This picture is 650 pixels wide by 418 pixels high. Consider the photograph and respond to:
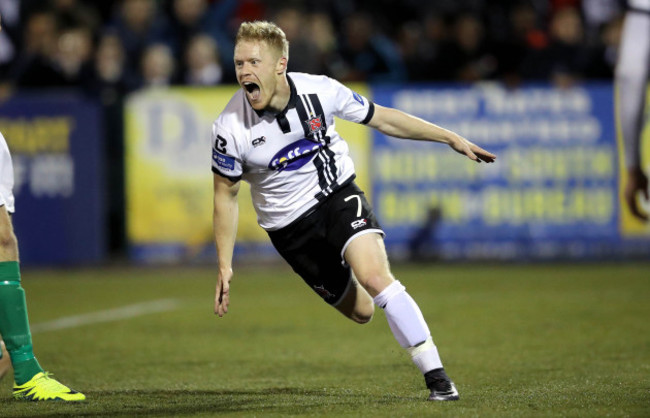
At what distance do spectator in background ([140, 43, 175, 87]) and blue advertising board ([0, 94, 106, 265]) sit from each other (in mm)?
1014

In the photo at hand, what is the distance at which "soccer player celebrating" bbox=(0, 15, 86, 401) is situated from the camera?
19.4 feet

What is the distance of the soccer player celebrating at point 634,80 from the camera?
527 cm

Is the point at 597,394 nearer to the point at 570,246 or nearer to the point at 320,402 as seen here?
the point at 320,402

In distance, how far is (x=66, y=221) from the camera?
45.7 feet

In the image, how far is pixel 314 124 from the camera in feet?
19.7

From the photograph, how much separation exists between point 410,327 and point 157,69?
923 centimetres

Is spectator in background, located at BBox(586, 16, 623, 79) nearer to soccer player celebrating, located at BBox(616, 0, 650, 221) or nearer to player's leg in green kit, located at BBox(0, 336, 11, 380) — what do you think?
soccer player celebrating, located at BBox(616, 0, 650, 221)

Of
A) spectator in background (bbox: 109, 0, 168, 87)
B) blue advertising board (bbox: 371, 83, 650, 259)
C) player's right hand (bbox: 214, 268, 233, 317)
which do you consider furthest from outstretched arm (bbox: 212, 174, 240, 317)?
spectator in background (bbox: 109, 0, 168, 87)

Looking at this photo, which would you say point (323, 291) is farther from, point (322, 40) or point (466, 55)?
point (322, 40)

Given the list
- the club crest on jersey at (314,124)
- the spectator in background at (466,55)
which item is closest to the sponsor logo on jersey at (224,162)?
the club crest on jersey at (314,124)

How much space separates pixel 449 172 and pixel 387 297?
794 cm

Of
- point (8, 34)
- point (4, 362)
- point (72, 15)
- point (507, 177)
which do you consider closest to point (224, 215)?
point (4, 362)

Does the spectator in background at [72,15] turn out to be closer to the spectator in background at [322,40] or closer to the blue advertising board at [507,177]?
the spectator in background at [322,40]

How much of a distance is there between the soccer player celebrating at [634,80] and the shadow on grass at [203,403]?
5.35 feet
